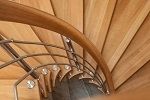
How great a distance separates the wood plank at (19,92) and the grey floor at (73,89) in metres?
1.32

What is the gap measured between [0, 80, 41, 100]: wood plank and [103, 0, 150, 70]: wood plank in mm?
1463

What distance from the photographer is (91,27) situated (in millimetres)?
3268

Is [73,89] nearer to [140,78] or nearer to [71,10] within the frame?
[140,78]

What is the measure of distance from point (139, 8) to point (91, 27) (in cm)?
64

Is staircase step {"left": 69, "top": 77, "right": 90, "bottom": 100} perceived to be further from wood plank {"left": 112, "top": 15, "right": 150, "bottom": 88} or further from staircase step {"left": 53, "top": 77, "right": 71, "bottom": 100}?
wood plank {"left": 112, "top": 15, "right": 150, "bottom": 88}

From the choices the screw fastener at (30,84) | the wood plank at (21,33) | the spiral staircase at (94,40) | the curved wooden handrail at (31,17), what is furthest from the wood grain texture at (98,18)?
the screw fastener at (30,84)

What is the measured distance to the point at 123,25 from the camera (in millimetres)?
3197

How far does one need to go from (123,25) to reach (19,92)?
68.3 inches

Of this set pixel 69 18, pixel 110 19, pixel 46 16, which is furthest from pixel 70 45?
pixel 46 16

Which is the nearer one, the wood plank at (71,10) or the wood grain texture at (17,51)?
the wood grain texture at (17,51)

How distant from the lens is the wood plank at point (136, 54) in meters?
3.07

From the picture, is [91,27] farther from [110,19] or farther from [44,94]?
[44,94]

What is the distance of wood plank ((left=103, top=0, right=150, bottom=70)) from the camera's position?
2.99 metres

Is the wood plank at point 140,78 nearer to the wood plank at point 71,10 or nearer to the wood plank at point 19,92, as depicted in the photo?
the wood plank at point 71,10
